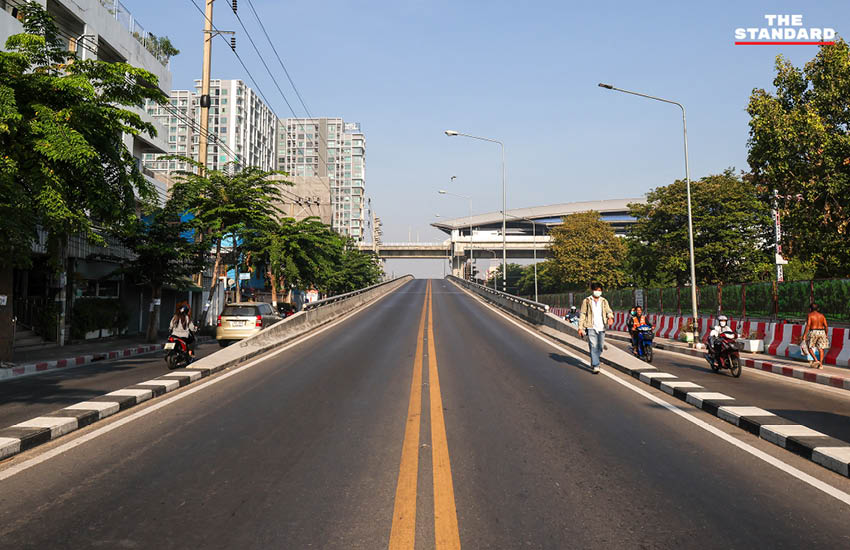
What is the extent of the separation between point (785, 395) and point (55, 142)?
1432 cm

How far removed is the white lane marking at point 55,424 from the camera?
653cm

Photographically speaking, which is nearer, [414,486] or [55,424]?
[414,486]

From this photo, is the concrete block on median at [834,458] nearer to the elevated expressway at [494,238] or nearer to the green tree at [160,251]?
the green tree at [160,251]

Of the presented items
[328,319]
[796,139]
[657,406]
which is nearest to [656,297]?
[796,139]

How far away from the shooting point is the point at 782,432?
20.8 ft

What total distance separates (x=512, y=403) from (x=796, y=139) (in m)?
21.7

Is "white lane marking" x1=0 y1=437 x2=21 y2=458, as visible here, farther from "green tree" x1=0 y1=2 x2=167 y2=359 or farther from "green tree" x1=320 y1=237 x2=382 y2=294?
→ "green tree" x1=320 y1=237 x2=382 y2=294

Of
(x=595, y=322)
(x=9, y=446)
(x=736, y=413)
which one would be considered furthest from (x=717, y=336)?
(x=9, y=446)

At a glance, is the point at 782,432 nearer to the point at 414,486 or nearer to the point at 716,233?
the point at 414,486

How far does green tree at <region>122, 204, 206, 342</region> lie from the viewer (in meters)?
21.2

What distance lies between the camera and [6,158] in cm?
1027

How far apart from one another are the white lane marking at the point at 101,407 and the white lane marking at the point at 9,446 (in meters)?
1.60

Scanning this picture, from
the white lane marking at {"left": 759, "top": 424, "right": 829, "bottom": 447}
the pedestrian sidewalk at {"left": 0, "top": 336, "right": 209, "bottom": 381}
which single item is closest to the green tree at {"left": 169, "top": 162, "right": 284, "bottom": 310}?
the pedestrian sidewalk at {"left": 0, "top": 336, "right": 209, "bottom": 381}

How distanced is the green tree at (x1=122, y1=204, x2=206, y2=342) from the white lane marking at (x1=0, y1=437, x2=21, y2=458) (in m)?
16.1
